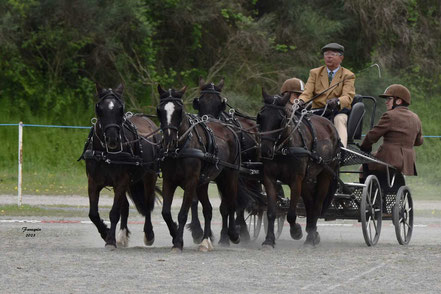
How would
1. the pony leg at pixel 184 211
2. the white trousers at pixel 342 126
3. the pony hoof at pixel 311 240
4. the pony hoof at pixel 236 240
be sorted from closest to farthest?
1. the pony leg at pixel 184 211
2. the pony hoof at pixel 311 240
3. the pony hoof at pixel 236 240
4. the white trousers at pixel 342 126

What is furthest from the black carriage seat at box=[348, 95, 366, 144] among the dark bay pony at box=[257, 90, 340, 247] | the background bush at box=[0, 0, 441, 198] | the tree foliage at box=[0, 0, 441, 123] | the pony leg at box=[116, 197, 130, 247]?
the tree foliage at box=[0, 0, 441, 123]

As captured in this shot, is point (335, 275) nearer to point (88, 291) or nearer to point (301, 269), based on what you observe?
point (301, 269)

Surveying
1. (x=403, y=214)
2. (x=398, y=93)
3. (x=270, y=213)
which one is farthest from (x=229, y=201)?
(x=398, y=93)

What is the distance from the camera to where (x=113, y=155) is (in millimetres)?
12766

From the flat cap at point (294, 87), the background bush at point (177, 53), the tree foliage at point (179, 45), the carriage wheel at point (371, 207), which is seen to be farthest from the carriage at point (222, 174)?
the tree foliage at point (179, 45)

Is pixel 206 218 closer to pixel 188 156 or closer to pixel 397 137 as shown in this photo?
pixel 188 156

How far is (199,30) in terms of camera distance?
3067cm

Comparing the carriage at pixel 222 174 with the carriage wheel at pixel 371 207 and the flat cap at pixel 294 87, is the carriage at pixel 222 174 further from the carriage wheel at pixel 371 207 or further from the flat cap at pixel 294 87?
the flat cap at pixel 294 87

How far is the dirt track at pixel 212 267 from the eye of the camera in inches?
362

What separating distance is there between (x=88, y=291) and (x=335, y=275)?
99.1 inches

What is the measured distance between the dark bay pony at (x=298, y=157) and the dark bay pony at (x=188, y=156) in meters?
0.57

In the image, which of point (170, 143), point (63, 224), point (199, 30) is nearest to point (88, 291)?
point (170, 143)

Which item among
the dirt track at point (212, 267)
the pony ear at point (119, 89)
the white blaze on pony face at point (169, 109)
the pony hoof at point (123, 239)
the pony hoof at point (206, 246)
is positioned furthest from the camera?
the pony hoof at point (123, 239)

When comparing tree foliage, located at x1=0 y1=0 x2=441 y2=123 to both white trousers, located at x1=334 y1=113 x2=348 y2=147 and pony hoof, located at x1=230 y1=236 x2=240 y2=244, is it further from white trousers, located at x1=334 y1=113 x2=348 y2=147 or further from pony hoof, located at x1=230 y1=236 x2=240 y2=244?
pony hoof, located at x1=230 y1=236 x2=240 y2=244
